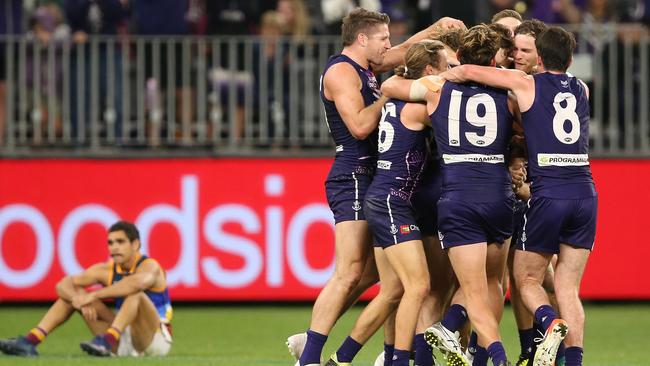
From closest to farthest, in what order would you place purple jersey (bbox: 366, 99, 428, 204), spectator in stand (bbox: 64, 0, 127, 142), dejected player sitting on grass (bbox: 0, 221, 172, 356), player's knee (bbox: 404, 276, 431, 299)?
player's knee (bbox: 404, 276, 431, 299) < purple jersey (bbox: 366, 99, 428, 204) < dejected player sitting on grass (bbox: 0, 221, 172, 356) < spectator in stand (bbox: 64, 0, 127, 142)

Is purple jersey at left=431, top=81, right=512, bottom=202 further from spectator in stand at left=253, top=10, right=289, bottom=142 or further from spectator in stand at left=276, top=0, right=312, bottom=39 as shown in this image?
spectator in stand at left=276, top=0, right=312, bottom=39

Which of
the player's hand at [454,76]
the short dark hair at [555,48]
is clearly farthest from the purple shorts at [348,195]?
the short dark hair at [555,48]

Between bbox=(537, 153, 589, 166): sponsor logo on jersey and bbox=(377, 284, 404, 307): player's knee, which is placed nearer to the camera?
bbox=(537, 153, 589, 166): sponsor logo on jersey

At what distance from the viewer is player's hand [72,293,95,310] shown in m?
13.7

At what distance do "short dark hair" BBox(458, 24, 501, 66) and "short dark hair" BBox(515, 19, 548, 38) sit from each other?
43cm

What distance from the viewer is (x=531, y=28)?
10.9 m

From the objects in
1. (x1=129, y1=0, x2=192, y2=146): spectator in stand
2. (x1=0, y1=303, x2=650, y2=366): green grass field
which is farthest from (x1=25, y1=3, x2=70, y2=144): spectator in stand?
(x1=0, y1=303, x2=650, y2=366): green grass field

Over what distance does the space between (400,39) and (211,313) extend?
3.97 m

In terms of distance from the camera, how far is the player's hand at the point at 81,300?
13680 mm

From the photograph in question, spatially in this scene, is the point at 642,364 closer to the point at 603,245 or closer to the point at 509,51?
the point at 509,51

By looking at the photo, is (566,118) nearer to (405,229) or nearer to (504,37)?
(504,37)

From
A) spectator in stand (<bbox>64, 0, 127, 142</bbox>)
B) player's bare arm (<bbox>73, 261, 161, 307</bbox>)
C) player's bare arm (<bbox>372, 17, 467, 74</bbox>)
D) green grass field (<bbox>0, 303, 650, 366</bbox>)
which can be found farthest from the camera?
spectator in stand (<bbox>64, 0, 127, 142</bbox>)

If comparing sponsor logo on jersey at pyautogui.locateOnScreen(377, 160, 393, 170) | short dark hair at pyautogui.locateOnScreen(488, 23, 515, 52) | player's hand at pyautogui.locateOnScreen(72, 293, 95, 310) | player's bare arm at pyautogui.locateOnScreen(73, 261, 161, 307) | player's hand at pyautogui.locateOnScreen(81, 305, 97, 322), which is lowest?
player's hand at pyautogui.locateOnScreen(81, 305, 97, 322)

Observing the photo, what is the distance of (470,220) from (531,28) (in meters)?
1.59
